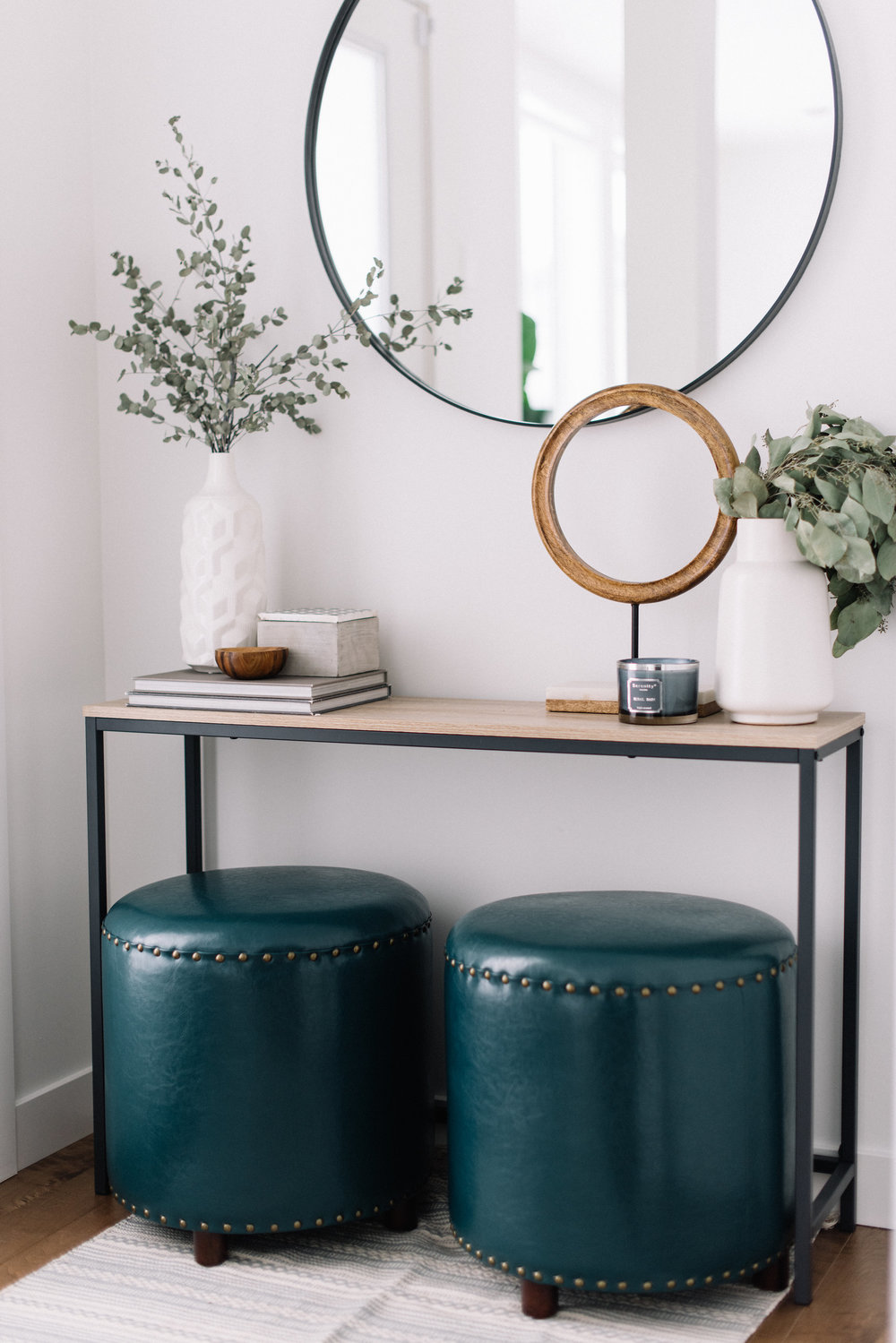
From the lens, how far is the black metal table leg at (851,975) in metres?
1.93

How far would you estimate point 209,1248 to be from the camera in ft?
6.23

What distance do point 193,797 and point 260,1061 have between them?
2.31ft

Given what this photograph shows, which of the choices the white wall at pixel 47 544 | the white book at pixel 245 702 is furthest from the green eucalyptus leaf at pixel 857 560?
the white wall at pixel 47 544

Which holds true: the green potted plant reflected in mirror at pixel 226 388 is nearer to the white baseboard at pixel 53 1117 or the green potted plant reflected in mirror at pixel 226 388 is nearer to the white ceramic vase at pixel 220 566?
the white ceramic vase at pixel 220 566

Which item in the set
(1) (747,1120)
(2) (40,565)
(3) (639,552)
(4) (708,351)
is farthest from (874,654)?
(2) (40,565)

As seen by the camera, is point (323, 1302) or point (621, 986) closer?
point (621, 986)

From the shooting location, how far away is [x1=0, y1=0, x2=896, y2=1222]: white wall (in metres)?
2.00

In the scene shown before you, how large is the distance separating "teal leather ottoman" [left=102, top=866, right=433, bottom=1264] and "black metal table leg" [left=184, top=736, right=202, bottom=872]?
484mm

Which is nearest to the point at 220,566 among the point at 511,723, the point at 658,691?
the point at 511,723

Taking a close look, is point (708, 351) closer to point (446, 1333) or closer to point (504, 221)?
point (504, 221)

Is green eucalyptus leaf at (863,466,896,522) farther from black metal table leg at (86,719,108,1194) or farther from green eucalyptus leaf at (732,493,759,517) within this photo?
black metal table leg at (86,719,108,1194)

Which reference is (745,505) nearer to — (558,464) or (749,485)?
(749,485)

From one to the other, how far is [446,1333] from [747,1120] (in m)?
0.46

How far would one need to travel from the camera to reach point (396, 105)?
2188mm
